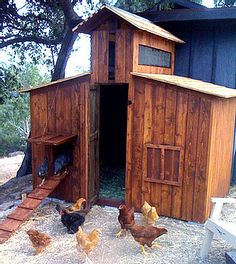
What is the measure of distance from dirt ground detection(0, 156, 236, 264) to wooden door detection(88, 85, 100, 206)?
0.57 metres

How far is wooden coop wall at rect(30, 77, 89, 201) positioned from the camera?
18.9ft

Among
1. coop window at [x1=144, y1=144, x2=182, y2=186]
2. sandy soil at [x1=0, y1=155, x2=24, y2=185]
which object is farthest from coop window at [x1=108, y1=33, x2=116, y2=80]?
sandy soil at [x1=0, y1=155, x2=24, y2=185]

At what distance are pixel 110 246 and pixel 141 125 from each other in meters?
2.07

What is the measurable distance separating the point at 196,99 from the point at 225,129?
4.30 ft

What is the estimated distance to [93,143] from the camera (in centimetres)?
605

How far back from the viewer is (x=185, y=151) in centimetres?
523

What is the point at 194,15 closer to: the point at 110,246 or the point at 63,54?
the point at 63,54

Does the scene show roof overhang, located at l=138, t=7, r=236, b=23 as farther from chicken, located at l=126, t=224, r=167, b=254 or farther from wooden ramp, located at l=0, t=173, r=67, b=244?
chicken, located at l=126, t=224, r=167, b=254

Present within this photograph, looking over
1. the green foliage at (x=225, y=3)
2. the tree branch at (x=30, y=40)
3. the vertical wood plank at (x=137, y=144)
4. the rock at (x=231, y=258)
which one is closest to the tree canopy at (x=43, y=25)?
the tree branch at (x=30, y=40)

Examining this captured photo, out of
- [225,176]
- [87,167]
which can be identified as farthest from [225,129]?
[87,167]

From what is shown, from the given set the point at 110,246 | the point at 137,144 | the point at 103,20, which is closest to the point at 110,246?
the point at 110,246

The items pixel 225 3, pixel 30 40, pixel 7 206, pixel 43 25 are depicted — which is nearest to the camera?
pixel 7 206

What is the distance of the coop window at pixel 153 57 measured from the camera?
5.66 meters

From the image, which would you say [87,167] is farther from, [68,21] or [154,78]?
[68,21]
